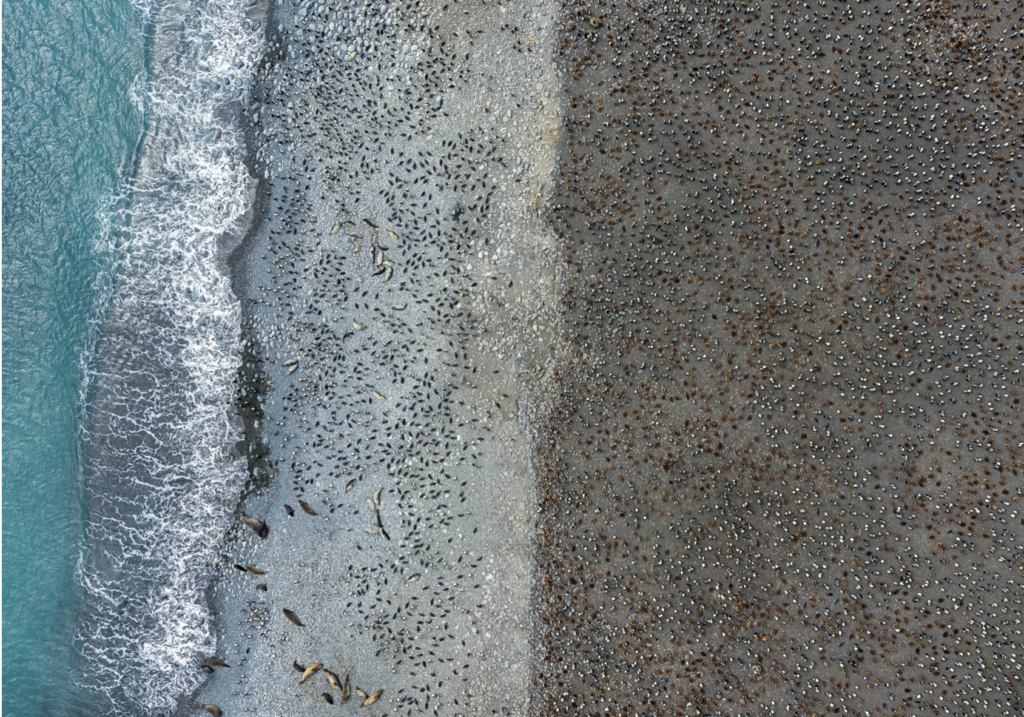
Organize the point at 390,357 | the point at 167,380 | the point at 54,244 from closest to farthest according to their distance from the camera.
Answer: the point at 390,357 < the point at 167,380 < the point at 54,244

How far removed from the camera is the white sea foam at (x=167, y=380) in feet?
32.2

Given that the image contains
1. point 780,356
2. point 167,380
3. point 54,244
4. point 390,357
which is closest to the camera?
point 780,356

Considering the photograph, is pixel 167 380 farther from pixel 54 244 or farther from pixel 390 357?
pixel 390 357

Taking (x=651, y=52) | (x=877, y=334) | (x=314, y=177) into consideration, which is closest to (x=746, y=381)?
(x=877, y=334)

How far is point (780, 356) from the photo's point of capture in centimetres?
936

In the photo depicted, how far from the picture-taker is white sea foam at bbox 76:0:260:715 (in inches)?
387

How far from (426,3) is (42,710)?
14.8m

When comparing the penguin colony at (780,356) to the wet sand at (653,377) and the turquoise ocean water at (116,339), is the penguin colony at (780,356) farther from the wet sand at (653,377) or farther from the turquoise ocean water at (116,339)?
the turquoise ocean water at (116,339)

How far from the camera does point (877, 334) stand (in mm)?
9328

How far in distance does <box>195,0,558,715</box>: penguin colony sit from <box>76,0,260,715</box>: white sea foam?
513 millimetres

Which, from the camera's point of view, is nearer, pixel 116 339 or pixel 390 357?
pixel 390 357

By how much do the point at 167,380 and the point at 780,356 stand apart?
441 inches

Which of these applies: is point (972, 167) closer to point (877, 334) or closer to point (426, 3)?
point (877, 334)

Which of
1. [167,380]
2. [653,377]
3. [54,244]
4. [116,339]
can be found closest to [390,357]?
[167,380]
